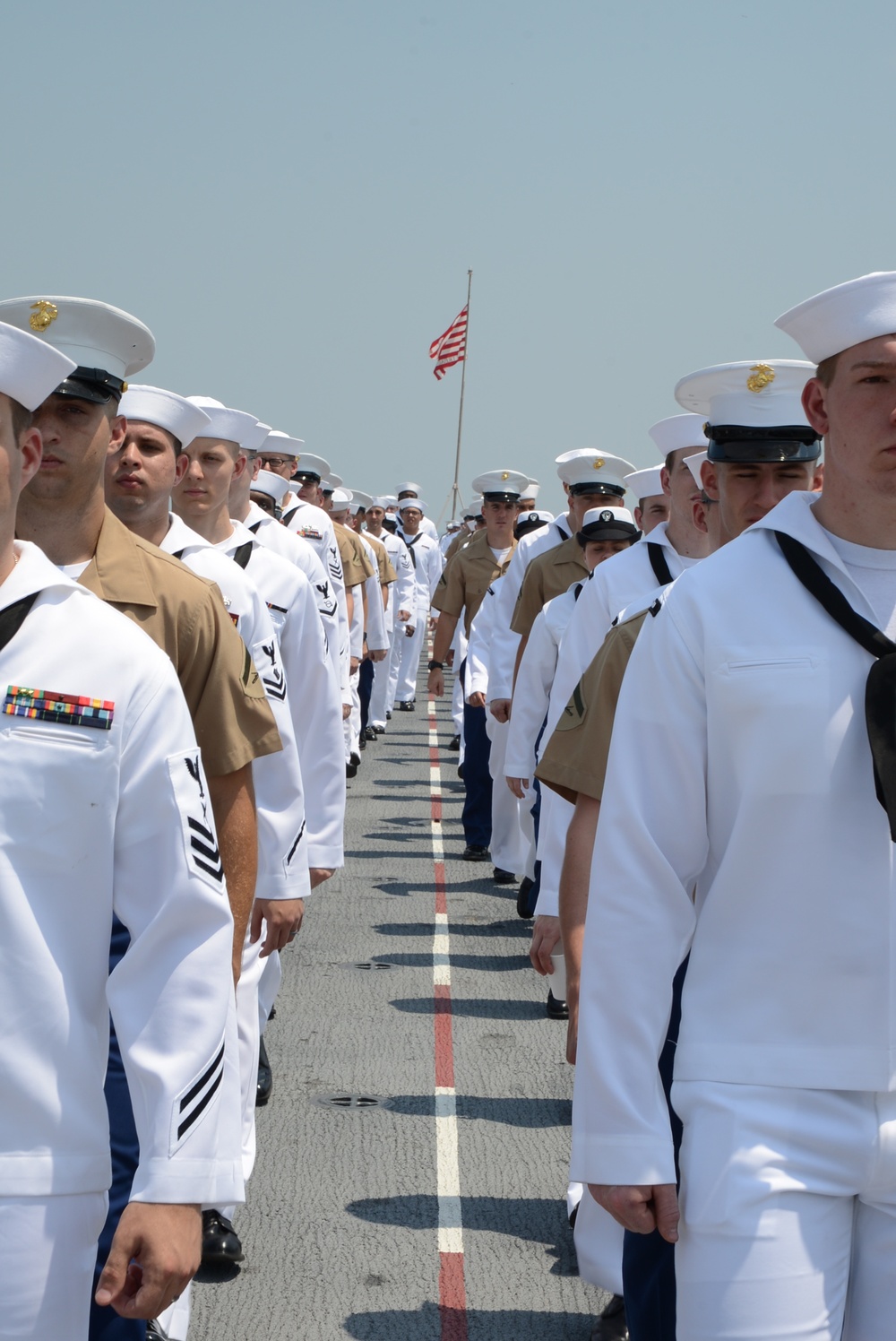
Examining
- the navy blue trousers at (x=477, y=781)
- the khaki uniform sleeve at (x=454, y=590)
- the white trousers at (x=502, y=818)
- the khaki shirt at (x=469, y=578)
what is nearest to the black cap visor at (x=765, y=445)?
the white trousers at (x=502, y=818)

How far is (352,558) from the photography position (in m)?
14.9

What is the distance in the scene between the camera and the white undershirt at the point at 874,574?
274cm

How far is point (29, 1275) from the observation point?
241 centimetres

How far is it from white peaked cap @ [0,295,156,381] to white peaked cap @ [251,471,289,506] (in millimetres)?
6539

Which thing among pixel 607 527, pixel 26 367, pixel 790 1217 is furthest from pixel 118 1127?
pixel 607 527

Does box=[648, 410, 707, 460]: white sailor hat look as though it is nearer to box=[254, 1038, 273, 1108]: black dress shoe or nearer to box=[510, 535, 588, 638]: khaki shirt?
box=[254, 1038, 273, 1108]: black dress shoe

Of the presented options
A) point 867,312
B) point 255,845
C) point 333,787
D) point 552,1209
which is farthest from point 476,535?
point 867,312

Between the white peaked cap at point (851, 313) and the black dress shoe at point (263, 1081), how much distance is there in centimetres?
417

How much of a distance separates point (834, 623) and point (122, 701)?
3.52ft

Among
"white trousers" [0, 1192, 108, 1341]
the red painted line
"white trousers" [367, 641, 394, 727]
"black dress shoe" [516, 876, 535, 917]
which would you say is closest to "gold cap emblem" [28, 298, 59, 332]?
"white trousers" [0, 1192, 108, 1341]

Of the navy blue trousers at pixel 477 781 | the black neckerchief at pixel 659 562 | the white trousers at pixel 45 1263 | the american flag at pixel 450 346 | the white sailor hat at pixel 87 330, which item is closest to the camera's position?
the white trousers at pixel 45 1263

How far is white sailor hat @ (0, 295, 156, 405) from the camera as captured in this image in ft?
12.2

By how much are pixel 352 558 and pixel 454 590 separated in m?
1.81

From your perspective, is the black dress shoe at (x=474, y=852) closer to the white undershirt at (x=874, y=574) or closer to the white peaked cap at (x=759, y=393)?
the white peaked cap at (x=759, y=393)
